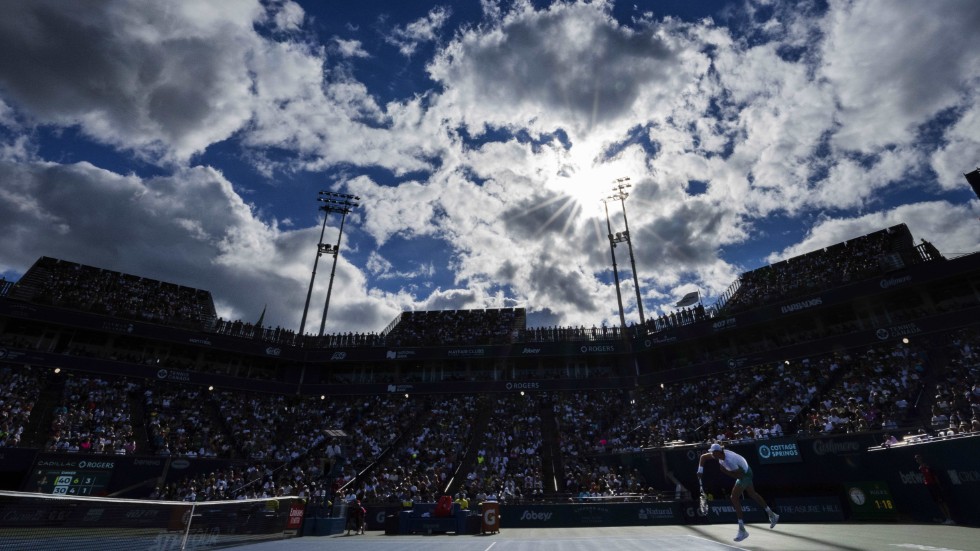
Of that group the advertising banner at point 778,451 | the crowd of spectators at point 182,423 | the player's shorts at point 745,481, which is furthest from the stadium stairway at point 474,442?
the player's shorts at point 745,481

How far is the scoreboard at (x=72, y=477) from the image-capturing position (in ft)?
85.8

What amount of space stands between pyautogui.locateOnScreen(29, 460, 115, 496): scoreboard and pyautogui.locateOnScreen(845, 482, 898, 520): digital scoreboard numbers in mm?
37724

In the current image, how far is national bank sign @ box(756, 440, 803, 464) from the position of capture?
21984 millimetres

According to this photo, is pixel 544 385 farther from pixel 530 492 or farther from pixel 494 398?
pixel 530 492

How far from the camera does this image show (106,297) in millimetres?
38312

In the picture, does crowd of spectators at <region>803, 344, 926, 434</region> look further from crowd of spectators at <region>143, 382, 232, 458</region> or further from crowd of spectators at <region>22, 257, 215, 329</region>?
crowd of spectators at <region>22, 257, 215, 329</region>

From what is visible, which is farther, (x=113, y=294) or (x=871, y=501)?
(x=113, y=294)

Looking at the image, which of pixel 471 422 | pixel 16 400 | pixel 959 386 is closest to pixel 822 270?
pixel 959 386

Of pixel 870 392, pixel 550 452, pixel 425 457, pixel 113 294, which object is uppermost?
pixel 113 294

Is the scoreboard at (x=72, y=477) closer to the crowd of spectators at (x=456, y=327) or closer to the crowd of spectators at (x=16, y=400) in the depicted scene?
the crowd of spectators at (x=16, y=400)

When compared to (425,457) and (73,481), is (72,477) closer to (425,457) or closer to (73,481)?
(73,481)

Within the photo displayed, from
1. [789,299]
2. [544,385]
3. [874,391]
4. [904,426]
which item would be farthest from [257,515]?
[789,299]

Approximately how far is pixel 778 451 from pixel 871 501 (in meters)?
4.12

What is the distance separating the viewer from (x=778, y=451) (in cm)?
2245
